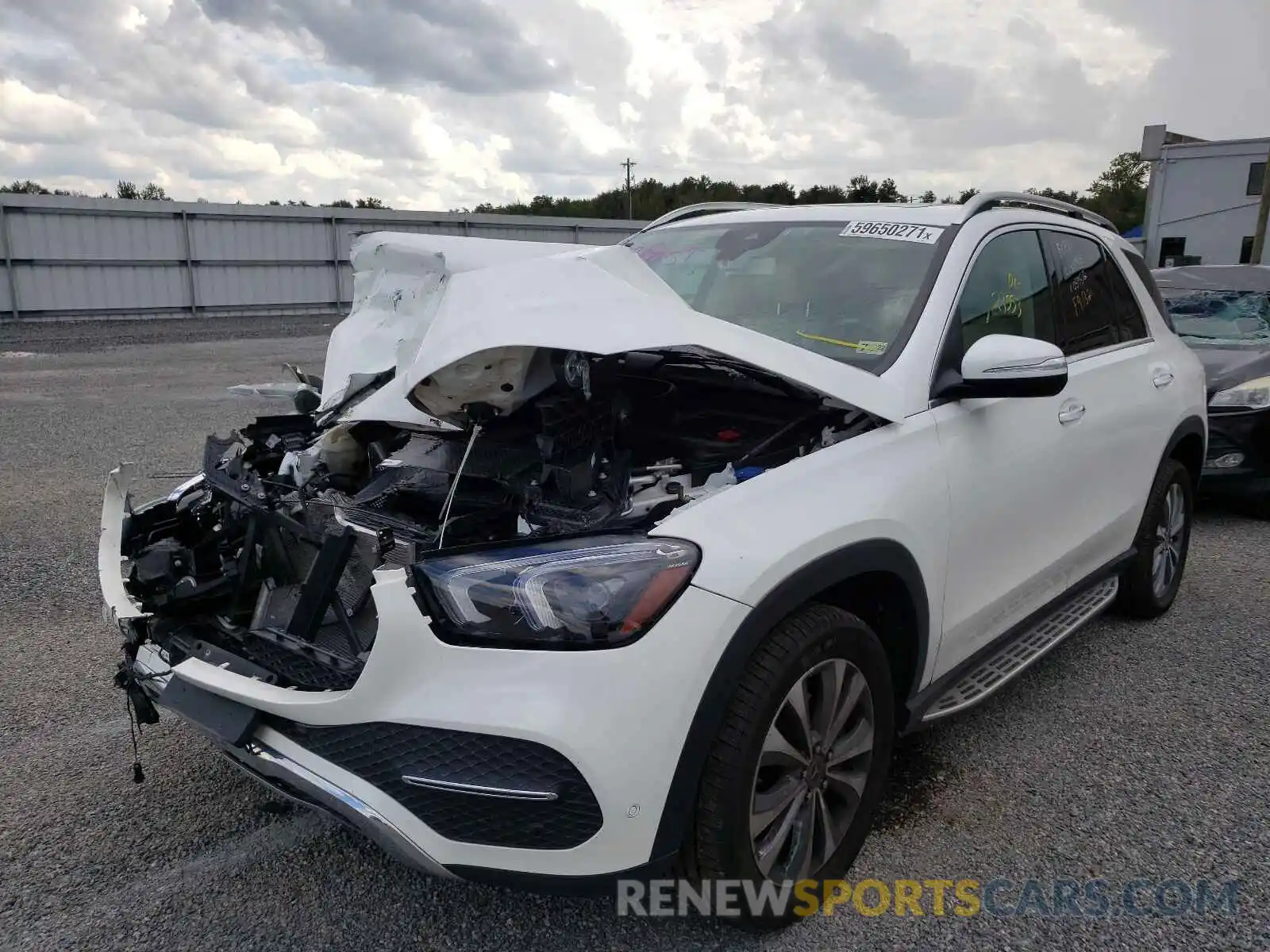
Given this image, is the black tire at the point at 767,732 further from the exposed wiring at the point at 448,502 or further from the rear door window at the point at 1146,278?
the rear door window at the point at 1146,278

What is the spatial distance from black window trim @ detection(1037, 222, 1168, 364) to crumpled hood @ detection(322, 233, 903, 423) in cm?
137

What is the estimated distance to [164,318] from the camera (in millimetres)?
21219

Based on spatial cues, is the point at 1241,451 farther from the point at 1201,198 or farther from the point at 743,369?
the point at 1201,198

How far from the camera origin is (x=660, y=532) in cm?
Result: 209

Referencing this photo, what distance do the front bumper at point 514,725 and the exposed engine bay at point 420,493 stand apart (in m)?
0.28

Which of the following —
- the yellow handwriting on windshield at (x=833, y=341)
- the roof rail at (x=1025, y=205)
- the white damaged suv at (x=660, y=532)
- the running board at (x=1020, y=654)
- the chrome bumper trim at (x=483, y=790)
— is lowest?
the running board at (x=1020, y=654)

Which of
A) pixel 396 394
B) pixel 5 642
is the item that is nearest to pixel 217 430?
pixel 5 642

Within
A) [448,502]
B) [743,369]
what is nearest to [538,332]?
[448,502]

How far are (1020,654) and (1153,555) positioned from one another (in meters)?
1.53

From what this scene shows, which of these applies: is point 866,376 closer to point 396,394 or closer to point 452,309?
point 452,309

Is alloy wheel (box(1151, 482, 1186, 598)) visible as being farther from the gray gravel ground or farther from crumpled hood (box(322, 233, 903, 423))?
crumpled hood (box(322, 233, 903, 423))

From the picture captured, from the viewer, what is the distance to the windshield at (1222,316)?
23.2 feet

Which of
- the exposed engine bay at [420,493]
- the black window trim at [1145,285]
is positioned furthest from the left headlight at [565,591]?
the black window trim at [1145,285]

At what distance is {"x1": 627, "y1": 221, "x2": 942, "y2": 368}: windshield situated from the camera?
116 inches
